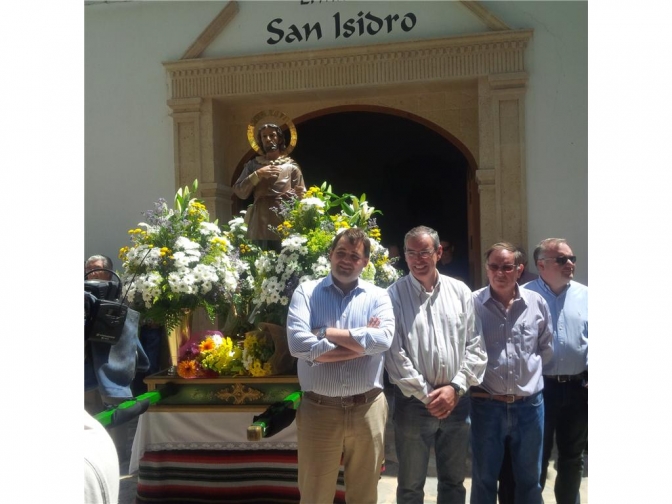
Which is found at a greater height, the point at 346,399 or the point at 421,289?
the point at 421,289

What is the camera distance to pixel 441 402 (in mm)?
3111

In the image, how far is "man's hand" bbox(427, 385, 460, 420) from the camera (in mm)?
3107

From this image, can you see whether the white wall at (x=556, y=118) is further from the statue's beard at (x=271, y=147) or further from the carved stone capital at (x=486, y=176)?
the statue's beard at (x=271, y=147)

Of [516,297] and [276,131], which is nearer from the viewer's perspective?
[516,297]

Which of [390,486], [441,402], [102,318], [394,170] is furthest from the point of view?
[394,170]

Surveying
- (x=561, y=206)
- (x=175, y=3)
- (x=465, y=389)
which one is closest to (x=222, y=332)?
(x=465, y=389)

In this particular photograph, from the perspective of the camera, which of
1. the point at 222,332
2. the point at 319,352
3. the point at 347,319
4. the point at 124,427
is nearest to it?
the point at 319,352

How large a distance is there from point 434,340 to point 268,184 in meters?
1.69

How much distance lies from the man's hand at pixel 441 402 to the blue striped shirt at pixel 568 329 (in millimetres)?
725

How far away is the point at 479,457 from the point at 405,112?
14.9 ft

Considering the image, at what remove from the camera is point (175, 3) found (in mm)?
Answer: 6828

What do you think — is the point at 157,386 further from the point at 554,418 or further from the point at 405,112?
the point at 405,112

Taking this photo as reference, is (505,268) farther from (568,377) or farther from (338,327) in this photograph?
(338,327)

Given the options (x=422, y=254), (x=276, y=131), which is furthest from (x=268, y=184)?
(x=422, y=254)
